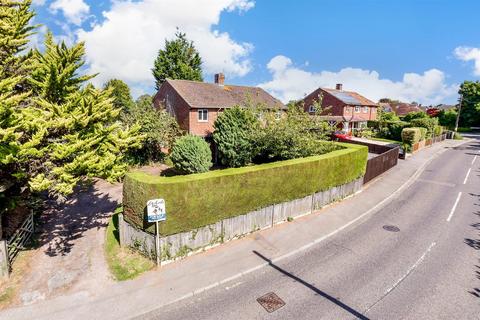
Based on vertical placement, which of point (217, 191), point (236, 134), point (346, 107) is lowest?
point (217, 191)

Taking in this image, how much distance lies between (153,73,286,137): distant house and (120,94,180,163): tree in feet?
4.87

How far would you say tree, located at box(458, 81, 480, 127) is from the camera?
59781 millimetres

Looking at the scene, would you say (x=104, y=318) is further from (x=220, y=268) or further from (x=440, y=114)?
(x=440, y=114)

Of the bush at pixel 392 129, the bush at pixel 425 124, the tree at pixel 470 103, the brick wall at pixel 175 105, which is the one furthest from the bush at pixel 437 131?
the brick wall at pixel 175 105

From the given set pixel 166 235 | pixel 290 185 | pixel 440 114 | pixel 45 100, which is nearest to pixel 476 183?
pixel 290 185

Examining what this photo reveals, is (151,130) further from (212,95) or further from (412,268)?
(412,268)

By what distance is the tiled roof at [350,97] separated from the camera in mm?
48875

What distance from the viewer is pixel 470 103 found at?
60.7 m

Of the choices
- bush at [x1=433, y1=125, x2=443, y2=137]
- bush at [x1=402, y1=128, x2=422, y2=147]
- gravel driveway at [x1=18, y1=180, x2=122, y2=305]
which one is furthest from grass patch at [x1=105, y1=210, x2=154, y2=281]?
bush at [x1=433, y1=125, x2=443, y2=137]

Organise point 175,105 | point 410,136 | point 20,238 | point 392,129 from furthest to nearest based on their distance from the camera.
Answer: point 392,129, point 410,136, point 175,105, point 20,238

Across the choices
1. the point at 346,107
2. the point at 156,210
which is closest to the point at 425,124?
the point at 346,107

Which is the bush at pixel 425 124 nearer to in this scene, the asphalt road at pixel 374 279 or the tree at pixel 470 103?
the asphalt road at pixel 374 279

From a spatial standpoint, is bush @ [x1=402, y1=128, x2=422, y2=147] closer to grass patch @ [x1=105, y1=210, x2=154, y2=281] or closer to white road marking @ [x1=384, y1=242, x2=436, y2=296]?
white road marking @ [x1=384, y1=242, x2=436, y2=296]

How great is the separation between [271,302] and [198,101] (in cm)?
2133
